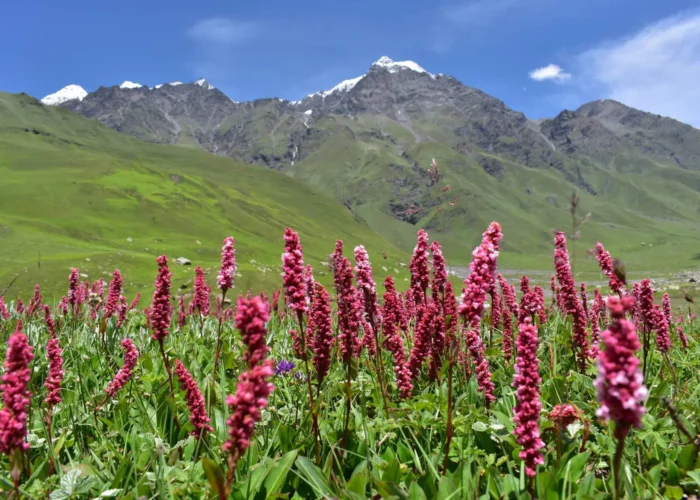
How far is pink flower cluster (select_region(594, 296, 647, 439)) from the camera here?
1.59 meters

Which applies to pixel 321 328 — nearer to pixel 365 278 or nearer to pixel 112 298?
pixel 365 278

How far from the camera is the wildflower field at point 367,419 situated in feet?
6.65

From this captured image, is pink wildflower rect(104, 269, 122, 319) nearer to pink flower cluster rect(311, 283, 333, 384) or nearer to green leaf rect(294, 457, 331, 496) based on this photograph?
pink flower cluster rect(311, 283, 333, 384)

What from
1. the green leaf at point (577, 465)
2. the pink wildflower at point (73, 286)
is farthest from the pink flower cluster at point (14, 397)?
the pink wildflower at point (73, 286)

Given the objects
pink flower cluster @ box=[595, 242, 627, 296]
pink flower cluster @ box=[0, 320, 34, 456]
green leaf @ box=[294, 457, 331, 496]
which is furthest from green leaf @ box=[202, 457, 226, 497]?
pink flower cluster @ box=[595, 242, 627, 296]

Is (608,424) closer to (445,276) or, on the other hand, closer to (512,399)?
(512,399)

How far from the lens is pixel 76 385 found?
4934 millimetres

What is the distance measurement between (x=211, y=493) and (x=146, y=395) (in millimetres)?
2608

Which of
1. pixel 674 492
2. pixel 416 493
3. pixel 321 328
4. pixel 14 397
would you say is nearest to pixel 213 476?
pixel 14 397

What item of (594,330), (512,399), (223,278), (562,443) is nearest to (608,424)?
(562,443)

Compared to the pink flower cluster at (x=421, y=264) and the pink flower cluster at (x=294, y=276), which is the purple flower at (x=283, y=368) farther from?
the pink flower cluster at (x=294, y=276)

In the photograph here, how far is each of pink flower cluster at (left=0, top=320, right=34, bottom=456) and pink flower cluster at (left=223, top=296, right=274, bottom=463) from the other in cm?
104

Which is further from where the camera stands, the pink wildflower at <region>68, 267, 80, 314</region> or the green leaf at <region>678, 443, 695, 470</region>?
the pink wildflower at <region>68, 267, 80, 314</region>

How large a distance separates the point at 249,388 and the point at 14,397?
46.5 inches
